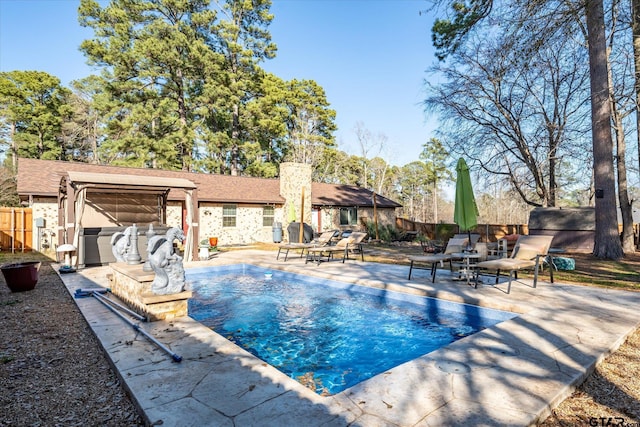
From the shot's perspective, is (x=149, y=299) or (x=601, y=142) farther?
(x=601, y=142)

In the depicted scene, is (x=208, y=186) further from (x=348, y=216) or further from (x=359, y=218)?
(x=359, y=218)

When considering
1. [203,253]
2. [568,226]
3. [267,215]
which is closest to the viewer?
[203,253]

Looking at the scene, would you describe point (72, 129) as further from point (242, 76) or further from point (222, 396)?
point (222, 396)

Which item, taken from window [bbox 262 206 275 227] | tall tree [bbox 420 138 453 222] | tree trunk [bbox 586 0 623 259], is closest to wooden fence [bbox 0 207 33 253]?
window [bbox 262 206 275 227]

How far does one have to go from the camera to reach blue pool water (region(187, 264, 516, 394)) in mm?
4043

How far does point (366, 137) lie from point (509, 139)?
60.2ft

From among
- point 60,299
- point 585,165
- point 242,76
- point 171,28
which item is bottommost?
point 60,299

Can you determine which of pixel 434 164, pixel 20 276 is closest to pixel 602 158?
pixel 20 276

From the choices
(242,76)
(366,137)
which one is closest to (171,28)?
(242,76)

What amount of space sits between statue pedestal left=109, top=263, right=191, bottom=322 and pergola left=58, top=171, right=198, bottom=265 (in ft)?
17.6

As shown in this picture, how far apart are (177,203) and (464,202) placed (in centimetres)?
1264

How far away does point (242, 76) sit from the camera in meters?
26.3

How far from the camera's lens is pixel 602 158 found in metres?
10.9

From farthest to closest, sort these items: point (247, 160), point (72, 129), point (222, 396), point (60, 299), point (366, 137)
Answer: point (366, 137) < point (247, 160) < point (72, 129) < point (60, 299) < point (222, 396)
